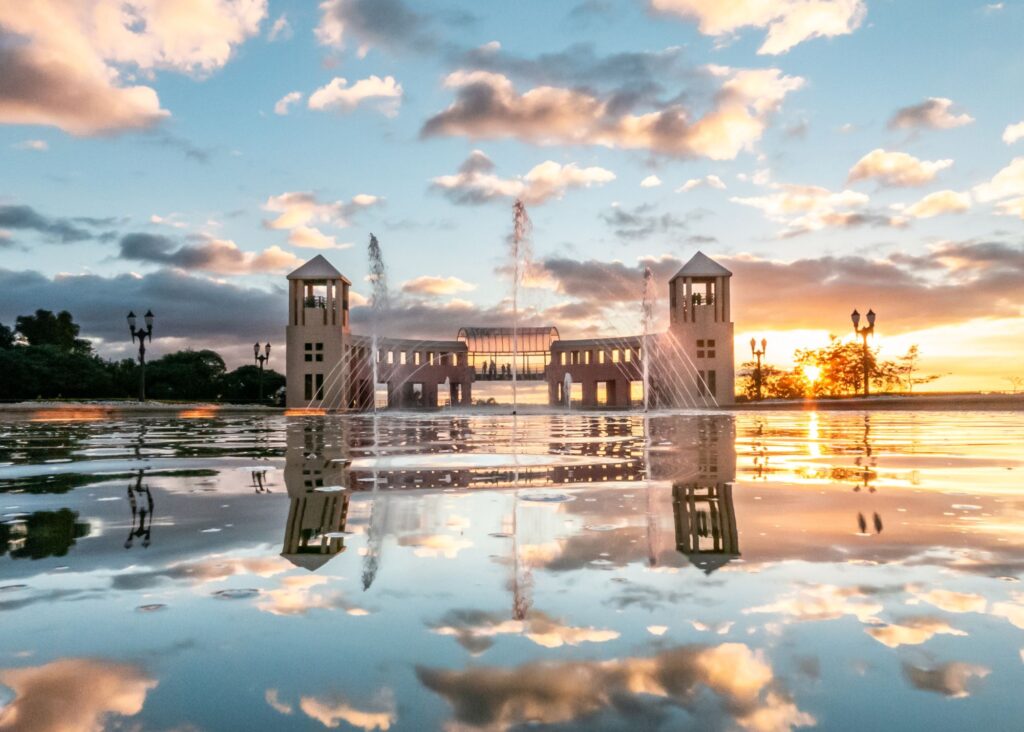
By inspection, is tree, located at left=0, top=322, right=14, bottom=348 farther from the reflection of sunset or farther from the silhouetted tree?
the silhouetted tree

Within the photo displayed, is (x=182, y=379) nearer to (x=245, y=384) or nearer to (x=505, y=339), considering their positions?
(x=245, y=384)

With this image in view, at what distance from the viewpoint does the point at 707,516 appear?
6.44 metres

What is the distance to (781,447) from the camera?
15.6 metres

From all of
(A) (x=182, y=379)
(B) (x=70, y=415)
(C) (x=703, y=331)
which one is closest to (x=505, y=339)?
(C) (x=703, y=331)

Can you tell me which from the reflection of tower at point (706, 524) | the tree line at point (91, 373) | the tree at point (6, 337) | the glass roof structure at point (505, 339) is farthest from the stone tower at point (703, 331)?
the tree at point (6, 337)

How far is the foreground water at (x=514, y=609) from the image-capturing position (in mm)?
2586

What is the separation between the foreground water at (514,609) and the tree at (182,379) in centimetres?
8007

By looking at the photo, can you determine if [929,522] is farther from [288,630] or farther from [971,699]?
[288,630]

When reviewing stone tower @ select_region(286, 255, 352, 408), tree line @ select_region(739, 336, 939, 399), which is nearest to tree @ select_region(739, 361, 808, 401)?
tree line @ select_region(739, 336, 939, 399)

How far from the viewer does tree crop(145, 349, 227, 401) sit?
3223 inches

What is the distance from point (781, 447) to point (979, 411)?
35815mm

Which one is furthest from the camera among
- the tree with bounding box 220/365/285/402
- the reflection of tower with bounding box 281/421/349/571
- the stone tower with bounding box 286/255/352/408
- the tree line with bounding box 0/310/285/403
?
the tree with bounding box 220/365/285/402

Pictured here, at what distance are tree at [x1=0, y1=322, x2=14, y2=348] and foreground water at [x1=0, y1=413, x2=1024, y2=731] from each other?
10421cm

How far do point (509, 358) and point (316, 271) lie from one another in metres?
27.4
